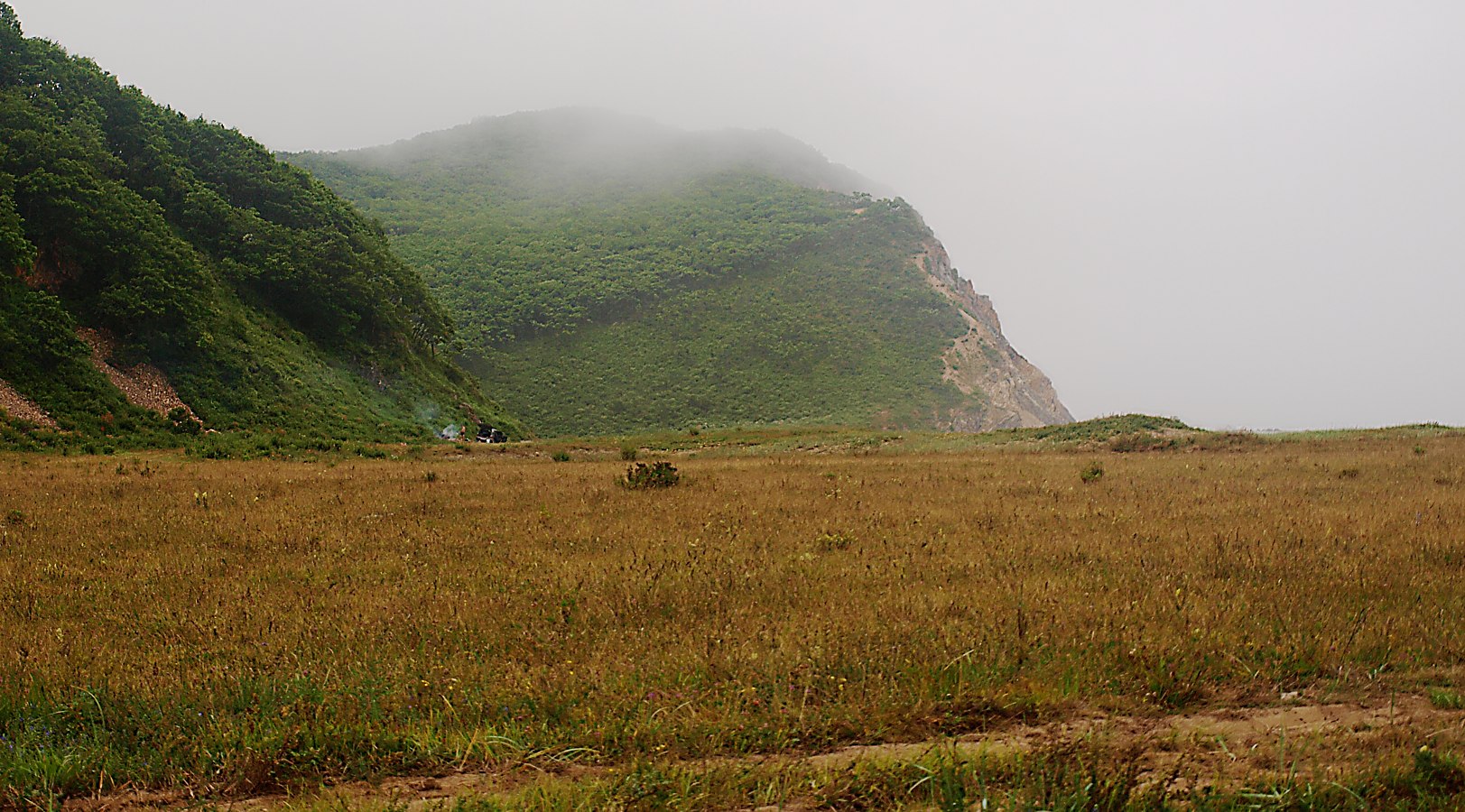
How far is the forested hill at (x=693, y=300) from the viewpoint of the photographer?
75.6 metres

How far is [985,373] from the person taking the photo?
9025 centimetres

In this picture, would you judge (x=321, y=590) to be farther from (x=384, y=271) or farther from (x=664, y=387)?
(x=664, y=387)

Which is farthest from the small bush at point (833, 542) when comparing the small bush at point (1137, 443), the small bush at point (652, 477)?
the small bush at point (1137, 443)

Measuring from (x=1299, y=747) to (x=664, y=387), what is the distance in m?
72.8

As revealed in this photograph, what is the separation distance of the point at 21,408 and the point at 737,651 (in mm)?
30466

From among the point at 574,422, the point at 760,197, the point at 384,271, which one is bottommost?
the point at 574,422

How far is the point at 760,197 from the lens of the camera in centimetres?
12669

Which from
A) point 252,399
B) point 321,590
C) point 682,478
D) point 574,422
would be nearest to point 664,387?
point 574,422

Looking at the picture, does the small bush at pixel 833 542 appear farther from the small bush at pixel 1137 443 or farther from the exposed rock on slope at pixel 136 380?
the exposed rock on slope at pixel 136 380

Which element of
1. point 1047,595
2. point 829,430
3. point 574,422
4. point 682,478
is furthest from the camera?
point 574,422

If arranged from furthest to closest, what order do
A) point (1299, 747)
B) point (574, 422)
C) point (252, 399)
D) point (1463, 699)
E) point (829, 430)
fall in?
point (574, 422), point (829, 430), point (252, 399), point (1463, 699), point (1299, 747)

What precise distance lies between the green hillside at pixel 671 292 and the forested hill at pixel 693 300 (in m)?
0.29

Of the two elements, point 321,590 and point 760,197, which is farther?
point 760,197

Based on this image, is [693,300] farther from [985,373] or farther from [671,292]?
[985,373]
